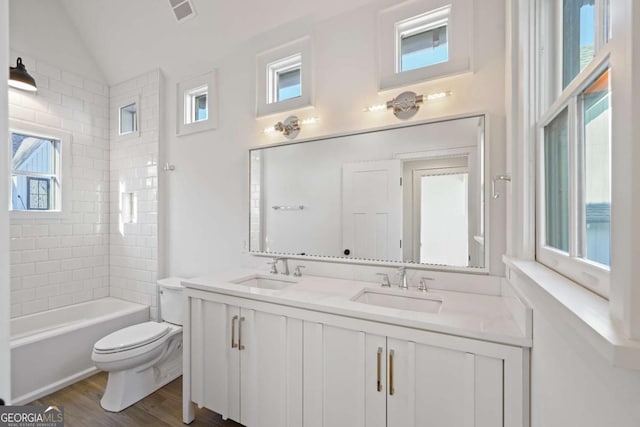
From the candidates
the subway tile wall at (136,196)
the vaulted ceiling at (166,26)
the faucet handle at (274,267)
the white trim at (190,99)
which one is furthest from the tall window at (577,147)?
the subway tile wall at (136,196)

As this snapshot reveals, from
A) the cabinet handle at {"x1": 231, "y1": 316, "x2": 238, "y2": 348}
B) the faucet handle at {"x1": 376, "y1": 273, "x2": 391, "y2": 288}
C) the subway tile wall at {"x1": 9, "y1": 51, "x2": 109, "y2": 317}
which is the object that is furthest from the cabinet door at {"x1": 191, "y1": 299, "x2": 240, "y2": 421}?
the subway tile wall at {"x1": 9, "y1": 51, "x2": 109, "y2": 317}

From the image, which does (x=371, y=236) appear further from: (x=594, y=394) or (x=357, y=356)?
(x=594, y=394)

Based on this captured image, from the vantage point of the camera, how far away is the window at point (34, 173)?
8.92 feet

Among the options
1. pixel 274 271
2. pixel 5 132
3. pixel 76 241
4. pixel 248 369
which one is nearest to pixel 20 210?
pixel 76 241

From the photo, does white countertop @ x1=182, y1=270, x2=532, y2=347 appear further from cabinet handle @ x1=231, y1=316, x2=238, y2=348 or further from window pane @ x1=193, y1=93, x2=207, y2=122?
window pane @ x1=193, y1=93, x2=207, y2=122

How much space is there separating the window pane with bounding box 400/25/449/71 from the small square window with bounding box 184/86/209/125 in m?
1.94

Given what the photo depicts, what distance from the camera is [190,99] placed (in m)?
2.90

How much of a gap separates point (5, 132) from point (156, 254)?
2680 millimetres

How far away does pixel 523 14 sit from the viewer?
4.02 feet

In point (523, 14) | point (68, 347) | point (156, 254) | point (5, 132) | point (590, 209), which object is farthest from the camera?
point (156, 254)

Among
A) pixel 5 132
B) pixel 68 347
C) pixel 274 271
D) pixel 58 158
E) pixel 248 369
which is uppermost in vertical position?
pixel 58 158

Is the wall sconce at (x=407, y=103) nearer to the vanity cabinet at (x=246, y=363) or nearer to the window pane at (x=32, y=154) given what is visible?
the vanity cabinet at (x=246, y=363)

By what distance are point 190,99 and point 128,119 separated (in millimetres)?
982
